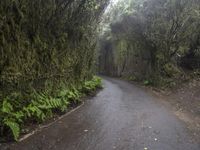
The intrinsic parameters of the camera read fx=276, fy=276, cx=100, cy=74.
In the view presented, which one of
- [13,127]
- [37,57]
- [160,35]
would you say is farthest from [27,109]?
[160,35]

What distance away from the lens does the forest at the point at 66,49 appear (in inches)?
315

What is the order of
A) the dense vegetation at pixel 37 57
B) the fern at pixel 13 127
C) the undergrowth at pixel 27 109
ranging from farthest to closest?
1. the dense vegetation at pixel 37 57
2. the undergrowth at pixel 27 109
3. the fern at pixel 13 127

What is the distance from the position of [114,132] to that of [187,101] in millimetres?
7773

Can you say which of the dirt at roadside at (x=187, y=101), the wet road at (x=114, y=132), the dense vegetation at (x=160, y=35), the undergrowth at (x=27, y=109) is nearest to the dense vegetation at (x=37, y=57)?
the undergrowth at (x=27, y=109)

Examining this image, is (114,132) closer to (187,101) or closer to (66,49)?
(66,49)

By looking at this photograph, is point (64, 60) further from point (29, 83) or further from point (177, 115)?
point (177, 115)

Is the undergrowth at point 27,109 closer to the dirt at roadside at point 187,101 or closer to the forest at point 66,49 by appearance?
the forest at point 66,49

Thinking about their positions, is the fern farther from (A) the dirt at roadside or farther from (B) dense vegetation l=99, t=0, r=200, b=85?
(B) dense vegetation l=99, t=0, r=200, b=85

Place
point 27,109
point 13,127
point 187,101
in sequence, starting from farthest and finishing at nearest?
point 187,101, point 27,109, point 13,127

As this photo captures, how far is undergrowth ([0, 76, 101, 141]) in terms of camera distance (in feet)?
22.6

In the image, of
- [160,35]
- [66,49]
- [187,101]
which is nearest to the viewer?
[66,49]

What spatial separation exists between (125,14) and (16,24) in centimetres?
1659

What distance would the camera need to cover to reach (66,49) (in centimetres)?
1311

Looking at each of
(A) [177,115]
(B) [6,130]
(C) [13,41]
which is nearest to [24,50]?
(C) [13,41]
